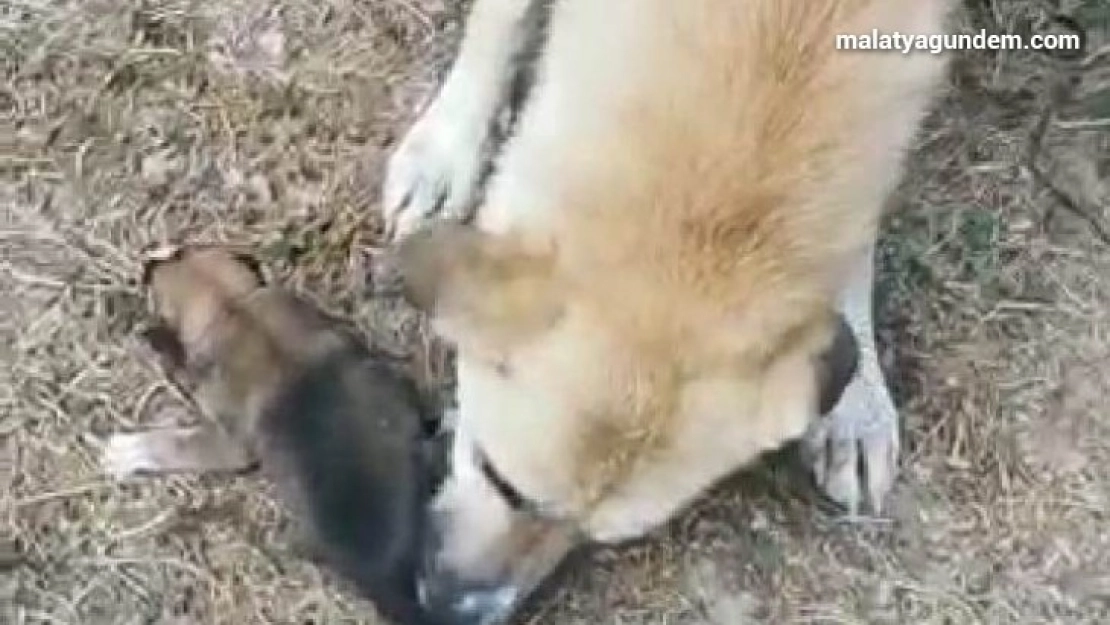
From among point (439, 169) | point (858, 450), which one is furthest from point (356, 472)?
point (858, 450)

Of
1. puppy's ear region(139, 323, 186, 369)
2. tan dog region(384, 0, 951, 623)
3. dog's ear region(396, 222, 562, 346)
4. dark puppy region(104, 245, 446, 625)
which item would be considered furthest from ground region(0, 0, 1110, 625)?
dog's ear region(396, 222, 562, 346)

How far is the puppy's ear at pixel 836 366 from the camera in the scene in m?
2.96

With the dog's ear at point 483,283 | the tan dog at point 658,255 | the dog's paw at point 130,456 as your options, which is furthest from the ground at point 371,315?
the dog's ear at point 483,283

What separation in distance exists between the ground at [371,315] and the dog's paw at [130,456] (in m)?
0.03

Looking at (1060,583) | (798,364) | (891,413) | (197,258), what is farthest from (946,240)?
(197,258)

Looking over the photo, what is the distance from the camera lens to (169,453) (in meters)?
3.58

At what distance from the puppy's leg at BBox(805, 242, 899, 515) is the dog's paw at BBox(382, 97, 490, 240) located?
691 millimetres

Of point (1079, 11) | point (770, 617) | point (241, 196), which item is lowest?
point (770, 617)

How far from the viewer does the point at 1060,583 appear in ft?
12.2

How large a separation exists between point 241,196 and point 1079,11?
160 cm

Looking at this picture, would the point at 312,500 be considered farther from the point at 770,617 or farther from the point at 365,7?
the point at 365,7

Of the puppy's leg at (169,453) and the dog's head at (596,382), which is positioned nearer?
the dog's head at (596,382)

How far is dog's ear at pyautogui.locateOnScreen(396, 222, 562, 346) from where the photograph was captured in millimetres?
2840

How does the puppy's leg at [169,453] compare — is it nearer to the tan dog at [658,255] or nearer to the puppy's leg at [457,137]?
the puppy's leg at [457,137]
